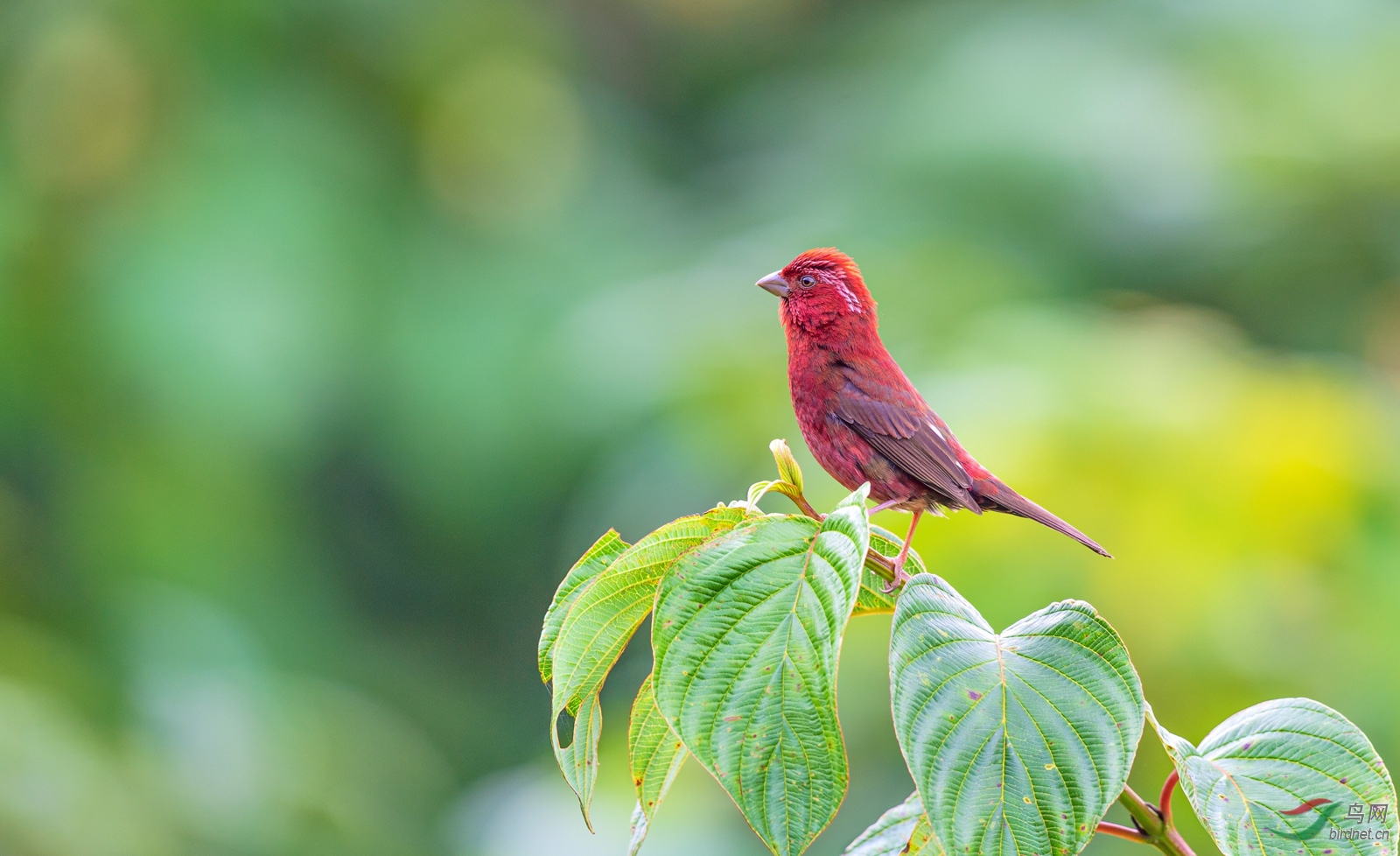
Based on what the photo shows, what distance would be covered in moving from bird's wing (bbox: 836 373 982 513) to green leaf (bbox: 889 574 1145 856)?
0.96 metres

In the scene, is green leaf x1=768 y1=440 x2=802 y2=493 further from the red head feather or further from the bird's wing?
the red head feather

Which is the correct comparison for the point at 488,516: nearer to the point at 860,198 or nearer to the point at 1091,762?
the point at 860,198

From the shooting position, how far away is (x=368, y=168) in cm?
1030

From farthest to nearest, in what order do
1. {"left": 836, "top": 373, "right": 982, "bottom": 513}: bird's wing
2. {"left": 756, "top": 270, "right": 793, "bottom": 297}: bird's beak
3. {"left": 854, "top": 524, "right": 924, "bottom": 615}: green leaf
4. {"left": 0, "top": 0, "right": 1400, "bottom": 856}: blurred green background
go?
{"left": 0, "top": 0, "right": 1400, "bottom": 856}: blurred green background, {"left": 756, "top": 270, "right": 793, "bottom": 297}: bird's beak, {"left": 836, "top": 373, "right": 982, "bottom": 513}: bird's wing, {"left": 854, "top": 524, "right": 924, "bottom": 615}: green leaf

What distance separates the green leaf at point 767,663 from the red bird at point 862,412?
1002 mm

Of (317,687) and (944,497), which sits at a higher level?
(317,687)

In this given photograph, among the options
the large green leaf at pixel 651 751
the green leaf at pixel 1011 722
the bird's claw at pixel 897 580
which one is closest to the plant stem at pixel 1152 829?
the green leaf at pixel 1011 722

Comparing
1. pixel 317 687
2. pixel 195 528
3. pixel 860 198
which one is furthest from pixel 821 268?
pixel 195 528

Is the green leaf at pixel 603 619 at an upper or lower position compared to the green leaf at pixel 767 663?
upper

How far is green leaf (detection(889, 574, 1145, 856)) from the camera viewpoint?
1222 millimetres

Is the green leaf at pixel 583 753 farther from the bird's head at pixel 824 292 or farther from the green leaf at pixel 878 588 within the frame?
the bird's head at pixel 824 292

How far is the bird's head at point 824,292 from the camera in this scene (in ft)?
7.79

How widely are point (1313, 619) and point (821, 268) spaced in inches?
108

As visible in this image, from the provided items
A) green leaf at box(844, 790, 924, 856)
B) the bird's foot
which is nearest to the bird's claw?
the bird's foot
